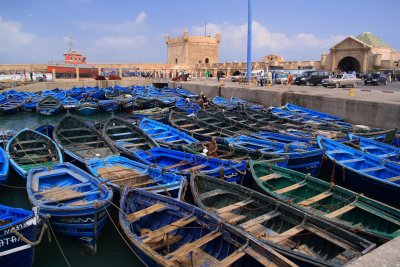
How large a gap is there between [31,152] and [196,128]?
748cm

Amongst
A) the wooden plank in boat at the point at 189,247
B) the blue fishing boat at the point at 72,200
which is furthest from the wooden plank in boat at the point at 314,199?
the blue fishing boat at the point at 72,200

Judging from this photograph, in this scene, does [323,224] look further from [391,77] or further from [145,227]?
[391,77]

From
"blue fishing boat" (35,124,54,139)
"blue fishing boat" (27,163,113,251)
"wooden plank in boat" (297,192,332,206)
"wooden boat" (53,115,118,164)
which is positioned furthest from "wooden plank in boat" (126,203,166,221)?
"blue fishing boat" (35,124,54,139)

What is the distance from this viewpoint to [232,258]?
5125 millimetres

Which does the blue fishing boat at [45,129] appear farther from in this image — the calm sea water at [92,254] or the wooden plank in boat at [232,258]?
the wooden plank in boat at [232,258]

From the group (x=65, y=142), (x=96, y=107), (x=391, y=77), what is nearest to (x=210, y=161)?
(x=65, y=142)

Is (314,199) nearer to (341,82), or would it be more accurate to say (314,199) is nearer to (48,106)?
(341,82)

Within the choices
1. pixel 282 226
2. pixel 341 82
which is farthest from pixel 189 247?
pixel 341 82

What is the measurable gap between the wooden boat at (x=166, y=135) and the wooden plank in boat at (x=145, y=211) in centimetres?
558

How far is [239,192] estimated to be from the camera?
25.5ft

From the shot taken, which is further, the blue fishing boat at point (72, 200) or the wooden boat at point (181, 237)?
the blue fishing boat at point (72, 200)

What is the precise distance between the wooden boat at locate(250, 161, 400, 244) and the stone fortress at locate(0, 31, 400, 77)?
44.0 meters

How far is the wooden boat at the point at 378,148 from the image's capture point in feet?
38.2

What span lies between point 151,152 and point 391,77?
40.1m
